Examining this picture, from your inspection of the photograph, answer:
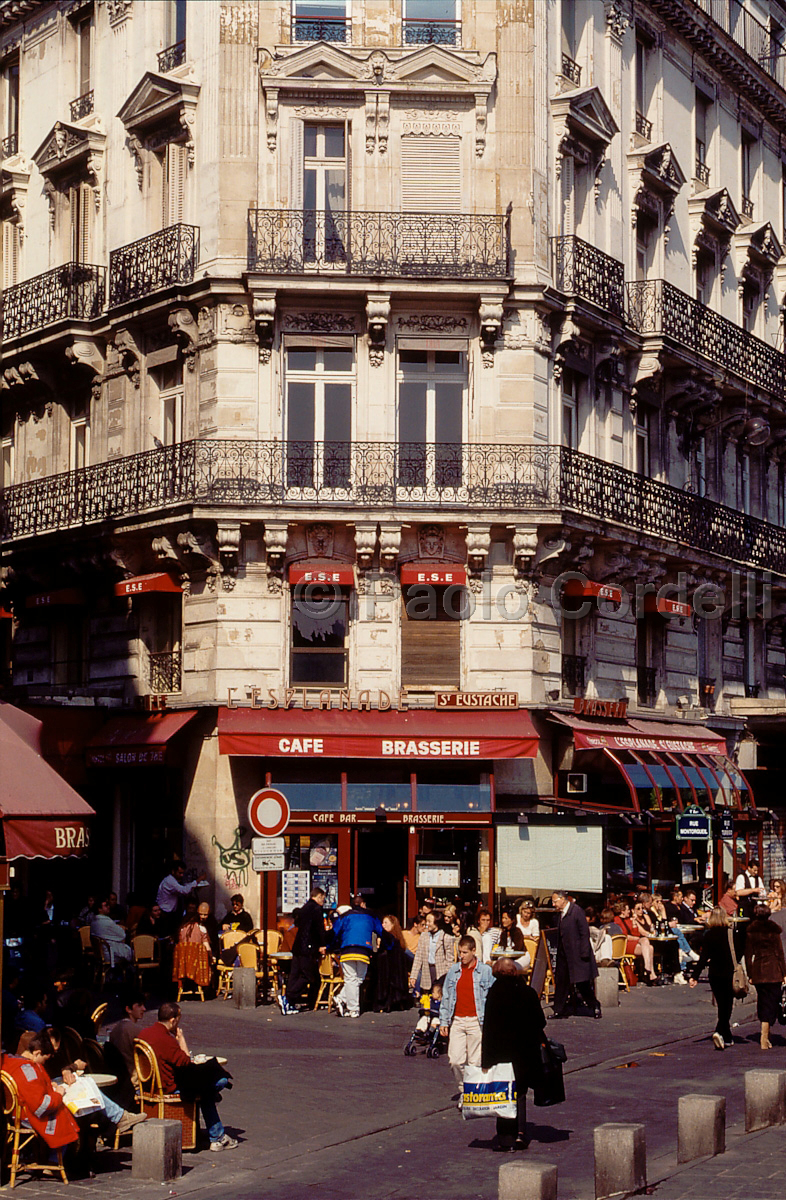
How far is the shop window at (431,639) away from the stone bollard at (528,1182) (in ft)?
59.1

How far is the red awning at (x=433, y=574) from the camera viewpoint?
93.6 ft

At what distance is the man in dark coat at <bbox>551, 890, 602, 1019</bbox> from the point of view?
23.2 meters

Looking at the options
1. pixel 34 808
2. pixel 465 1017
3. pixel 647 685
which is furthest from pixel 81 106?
pixel 465 1017

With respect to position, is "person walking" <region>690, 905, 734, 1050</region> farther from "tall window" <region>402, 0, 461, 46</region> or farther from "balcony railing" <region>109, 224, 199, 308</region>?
"tall window" <region>402, 0, 461, 46</region>

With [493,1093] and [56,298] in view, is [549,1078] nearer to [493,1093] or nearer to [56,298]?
[493,1093]

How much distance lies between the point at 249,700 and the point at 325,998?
562 cm

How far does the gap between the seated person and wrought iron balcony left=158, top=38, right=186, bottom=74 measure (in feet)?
67.7

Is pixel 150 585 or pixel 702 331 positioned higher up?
pixel 702 331

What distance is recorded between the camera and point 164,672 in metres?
30.2

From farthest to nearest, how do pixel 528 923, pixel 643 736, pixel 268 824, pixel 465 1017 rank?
pixel 643 736
pixel 528 923
pixel 268 824
pixel 465 1017

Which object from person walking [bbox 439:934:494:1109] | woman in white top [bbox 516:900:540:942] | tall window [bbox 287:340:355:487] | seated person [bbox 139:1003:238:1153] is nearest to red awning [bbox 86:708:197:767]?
tall window [bbox 287:340:355:487]

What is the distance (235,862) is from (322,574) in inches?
192

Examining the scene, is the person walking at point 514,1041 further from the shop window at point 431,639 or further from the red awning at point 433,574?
the shop window at point 431,639

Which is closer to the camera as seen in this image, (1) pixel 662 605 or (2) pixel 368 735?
(2) pixel 368 735
